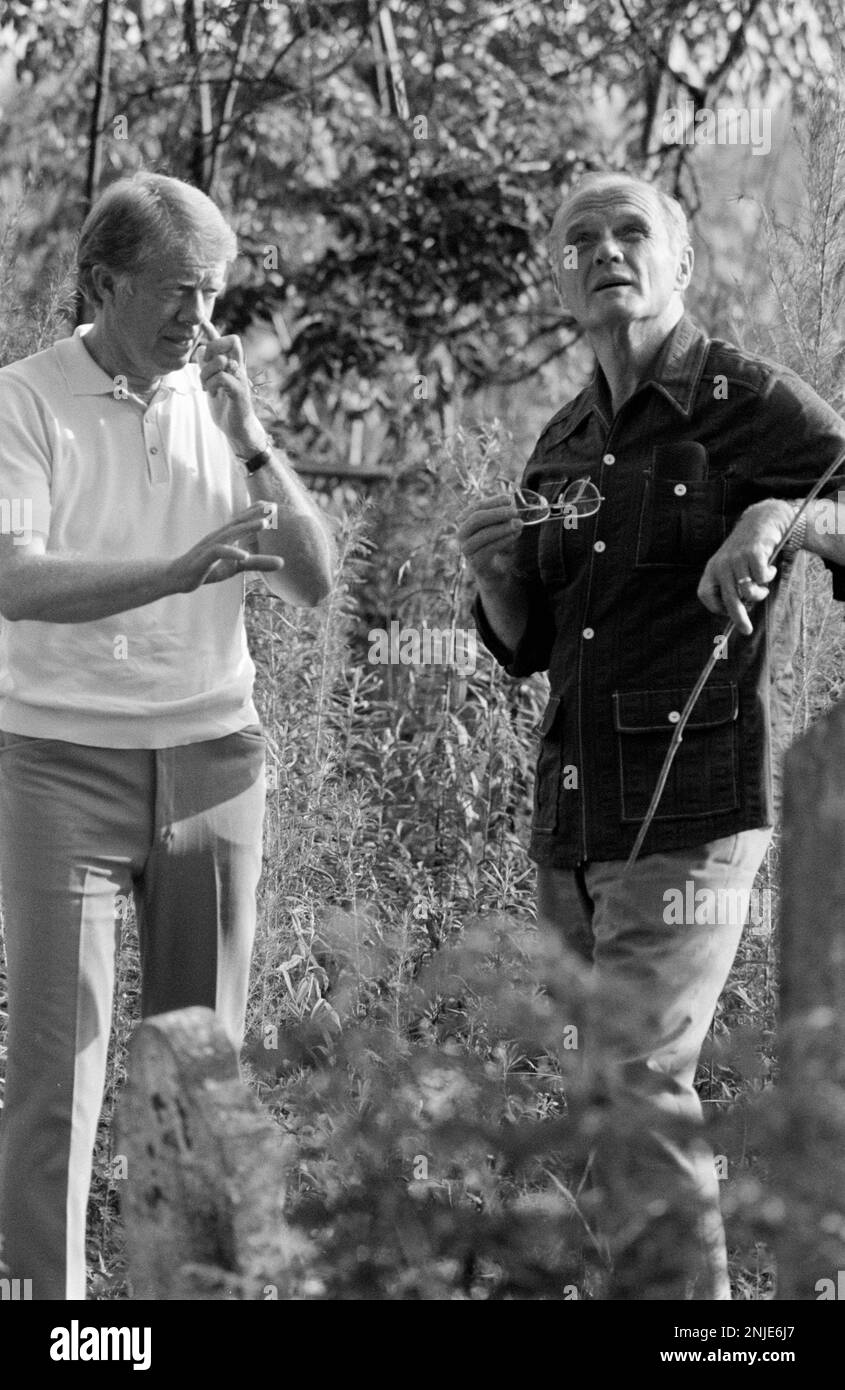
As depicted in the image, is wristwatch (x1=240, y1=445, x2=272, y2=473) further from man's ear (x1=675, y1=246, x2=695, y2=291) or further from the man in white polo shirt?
man's ear (x1=675, y1=246, x2=695, y2=291)

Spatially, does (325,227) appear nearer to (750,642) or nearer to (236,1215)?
(750,642)

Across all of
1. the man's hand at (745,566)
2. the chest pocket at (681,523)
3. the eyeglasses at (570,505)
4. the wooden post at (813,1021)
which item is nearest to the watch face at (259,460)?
the eyeglasses at (570,505)

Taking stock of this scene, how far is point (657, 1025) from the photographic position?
226cm

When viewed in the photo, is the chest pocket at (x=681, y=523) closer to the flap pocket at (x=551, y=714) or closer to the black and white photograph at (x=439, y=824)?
the black and white photograph at (x=439, y=824)

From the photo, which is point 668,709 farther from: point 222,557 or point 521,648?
point 222,557

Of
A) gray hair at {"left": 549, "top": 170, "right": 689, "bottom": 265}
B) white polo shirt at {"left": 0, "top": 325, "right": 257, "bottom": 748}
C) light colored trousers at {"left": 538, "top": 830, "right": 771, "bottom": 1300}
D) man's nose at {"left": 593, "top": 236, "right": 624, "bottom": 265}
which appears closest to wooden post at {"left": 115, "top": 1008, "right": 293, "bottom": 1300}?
light colored trousers at {"left": 538, "top": 830, "right": 771, "bottom": 1300}

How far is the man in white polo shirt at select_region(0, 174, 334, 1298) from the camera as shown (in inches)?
105

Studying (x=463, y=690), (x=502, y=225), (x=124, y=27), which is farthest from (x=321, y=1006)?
(x=124, y=27)

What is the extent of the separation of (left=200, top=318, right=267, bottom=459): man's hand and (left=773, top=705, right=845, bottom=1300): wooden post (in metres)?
1.28

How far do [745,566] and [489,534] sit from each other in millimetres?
507

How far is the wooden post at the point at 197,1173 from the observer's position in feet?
6.05

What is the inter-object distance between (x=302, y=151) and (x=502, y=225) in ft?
3.70

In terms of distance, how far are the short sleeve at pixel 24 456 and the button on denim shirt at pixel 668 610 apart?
0.81 meters

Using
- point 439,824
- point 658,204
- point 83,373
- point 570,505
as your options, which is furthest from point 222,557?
point 439,824
